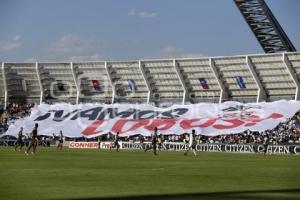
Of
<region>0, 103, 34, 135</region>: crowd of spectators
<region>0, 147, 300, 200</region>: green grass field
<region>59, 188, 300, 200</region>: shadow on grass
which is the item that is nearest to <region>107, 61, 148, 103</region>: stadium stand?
<region>0, 103, 34, 135</region>: crowd of spectators

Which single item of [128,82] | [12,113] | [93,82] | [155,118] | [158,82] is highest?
[93,82]

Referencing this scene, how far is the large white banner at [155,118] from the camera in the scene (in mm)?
63281

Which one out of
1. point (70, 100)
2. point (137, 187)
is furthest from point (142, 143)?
point (137, 187)

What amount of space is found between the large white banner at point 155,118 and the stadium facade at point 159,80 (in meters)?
8.92

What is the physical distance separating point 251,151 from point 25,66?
42.3 m

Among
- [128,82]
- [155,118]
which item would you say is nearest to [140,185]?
[155,118]

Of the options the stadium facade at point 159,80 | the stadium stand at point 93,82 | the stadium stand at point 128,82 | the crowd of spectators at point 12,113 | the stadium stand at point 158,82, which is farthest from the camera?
the stadium stand at point 93,82

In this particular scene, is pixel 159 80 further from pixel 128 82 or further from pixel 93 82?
pixel 93 82

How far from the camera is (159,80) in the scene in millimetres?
85812

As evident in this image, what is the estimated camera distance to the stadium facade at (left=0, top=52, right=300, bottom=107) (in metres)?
76.4

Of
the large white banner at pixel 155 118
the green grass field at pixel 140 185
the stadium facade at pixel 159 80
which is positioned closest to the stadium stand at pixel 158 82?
the stadium facade at pixel 159 80

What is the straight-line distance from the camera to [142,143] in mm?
70750

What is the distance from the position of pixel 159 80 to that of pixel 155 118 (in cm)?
1512

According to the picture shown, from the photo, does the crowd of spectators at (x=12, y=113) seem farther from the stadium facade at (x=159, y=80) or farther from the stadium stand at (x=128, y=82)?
the stadium stand at (x=128, y=82)
